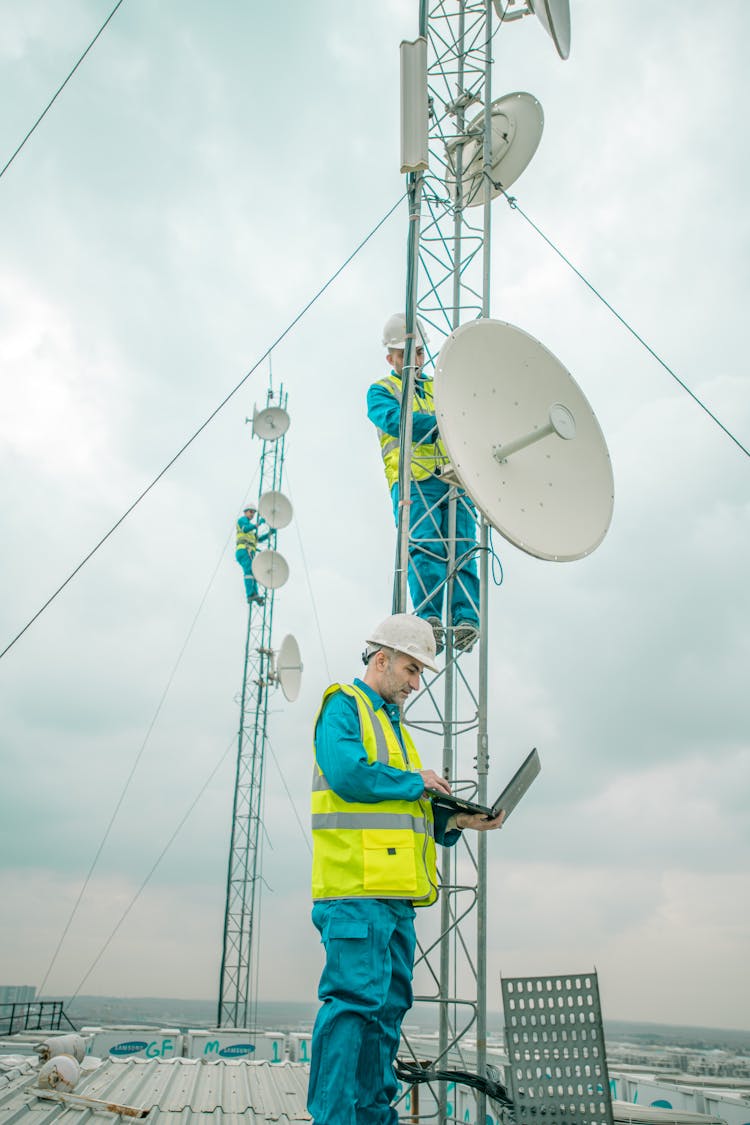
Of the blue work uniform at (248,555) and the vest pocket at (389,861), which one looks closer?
the vest pocket at (389,861)

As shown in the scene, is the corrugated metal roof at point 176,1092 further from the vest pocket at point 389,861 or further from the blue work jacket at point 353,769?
the blue work jacket at point 353,769

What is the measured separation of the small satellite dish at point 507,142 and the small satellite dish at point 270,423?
11.9m

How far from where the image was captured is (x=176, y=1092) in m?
4.07

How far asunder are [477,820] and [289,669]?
1364 cm

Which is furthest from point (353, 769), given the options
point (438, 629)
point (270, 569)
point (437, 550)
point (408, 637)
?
point (270, 569)

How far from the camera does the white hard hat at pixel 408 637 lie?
325 centimetres

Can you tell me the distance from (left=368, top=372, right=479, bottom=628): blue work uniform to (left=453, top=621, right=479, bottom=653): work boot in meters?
0.05

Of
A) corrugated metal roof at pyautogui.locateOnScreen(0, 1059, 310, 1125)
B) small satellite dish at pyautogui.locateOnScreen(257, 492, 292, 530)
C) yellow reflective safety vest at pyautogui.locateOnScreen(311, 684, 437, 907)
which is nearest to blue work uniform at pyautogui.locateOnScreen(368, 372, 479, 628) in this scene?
yellow reflective safety vest at pyautogui.locateOnScreen(311, 684, 437, 907)

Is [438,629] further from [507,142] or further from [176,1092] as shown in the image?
[507,142]

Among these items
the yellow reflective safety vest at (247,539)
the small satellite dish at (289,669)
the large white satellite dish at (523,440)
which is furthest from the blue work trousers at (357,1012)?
the yellow reflective safety vest at (247,539)

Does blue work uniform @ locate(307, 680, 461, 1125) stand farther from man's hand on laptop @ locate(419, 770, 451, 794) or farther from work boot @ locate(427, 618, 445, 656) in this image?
work boot @ locate(427, 618, 445, 656)

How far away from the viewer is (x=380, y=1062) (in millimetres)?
2727

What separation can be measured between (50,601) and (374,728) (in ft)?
9.29

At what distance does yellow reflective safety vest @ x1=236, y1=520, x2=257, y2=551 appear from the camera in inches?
724
